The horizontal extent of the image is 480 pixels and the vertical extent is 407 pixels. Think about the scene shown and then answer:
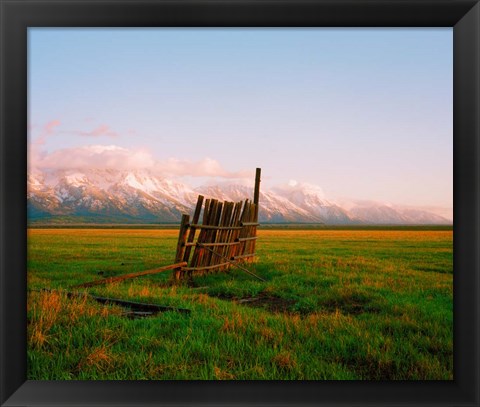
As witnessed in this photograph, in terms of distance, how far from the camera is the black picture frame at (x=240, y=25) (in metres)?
2.46

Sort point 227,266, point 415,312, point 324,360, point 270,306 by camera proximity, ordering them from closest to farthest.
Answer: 1. point 324,360
2. point 415,312
3. point 270,306
4. point 227,266

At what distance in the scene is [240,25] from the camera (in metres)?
2.65

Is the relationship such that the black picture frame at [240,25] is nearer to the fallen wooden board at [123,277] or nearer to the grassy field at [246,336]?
the grassy field at [246,336]

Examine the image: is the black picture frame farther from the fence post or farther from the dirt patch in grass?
the fence post

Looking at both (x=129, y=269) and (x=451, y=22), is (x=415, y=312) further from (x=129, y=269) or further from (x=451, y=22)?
(x=129, y=269)

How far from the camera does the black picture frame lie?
2455mm

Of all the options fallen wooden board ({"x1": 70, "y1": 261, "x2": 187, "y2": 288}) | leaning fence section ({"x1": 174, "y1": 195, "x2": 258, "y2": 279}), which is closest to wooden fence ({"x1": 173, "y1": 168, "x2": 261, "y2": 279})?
leaning fence section ({"x1": 174, "y1": 195, "x2": 258, "y2": 279})

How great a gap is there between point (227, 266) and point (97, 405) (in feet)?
21.8

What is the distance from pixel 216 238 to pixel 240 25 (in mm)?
6236

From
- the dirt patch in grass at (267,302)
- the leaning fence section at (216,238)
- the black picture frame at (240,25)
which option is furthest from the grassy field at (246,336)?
the leaning fence section at (216,238)

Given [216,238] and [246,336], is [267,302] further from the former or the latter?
[216,238]
